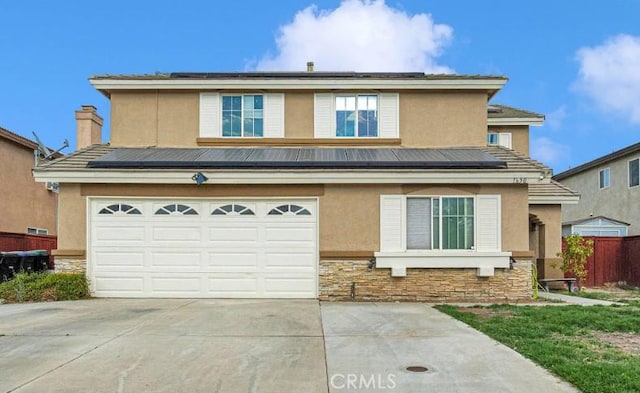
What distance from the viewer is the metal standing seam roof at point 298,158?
12234 mm

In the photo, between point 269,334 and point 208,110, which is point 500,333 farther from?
point 208,110

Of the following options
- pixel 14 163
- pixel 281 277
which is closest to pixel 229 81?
pixel 281 277

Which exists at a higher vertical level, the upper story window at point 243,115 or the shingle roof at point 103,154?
the upper story window at point 243,115

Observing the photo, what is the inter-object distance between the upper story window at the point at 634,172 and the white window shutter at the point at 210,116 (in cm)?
1902

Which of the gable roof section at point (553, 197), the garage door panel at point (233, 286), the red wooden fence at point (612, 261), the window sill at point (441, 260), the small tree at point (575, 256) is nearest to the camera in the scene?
the window sill at point (441, 260)

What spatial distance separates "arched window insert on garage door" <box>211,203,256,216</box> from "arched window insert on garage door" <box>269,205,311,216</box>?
0.52 m

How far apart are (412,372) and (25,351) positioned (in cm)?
519

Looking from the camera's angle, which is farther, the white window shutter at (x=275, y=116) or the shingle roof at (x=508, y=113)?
the shingle roof at (x=508, y=113)

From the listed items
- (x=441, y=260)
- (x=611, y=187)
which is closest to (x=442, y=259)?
(x=441, y=260)

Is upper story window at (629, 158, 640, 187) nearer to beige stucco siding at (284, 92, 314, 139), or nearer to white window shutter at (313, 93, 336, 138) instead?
white window shutter at (313, 93, 336, 138)

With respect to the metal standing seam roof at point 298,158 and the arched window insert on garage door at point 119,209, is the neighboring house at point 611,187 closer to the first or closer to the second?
the metal standing seam roof at point 298,158

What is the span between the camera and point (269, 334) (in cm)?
809

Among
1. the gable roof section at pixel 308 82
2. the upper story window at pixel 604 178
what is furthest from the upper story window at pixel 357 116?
the upper story window at pixel 604 178

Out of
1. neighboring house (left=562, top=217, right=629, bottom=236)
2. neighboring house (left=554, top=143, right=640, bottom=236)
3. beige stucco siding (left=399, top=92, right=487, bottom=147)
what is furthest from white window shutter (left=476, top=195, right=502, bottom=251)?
neighboring house (left=554, top=143, right=640, bottom=236)
